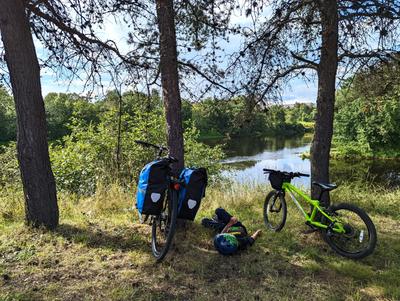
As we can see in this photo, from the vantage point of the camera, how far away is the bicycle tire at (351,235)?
321cm

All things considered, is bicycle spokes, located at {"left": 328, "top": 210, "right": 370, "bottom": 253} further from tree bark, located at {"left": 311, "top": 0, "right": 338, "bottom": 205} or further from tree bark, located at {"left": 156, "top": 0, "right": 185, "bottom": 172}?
tree bark, located at {"left": 156, "top": 0, "right": 185, "bottom": 172}

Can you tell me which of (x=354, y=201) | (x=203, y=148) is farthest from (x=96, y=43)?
(x=203, y=148)

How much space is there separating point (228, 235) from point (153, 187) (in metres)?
0.94

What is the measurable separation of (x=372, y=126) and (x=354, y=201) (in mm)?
30806

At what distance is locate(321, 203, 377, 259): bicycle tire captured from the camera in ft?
10.5

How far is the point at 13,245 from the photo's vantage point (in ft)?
11.8

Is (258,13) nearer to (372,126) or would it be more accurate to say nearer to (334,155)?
(372,126)

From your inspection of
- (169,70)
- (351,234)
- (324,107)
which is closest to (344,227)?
(351,234)

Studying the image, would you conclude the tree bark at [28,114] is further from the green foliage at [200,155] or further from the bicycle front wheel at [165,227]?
the green foliage at [200,155]

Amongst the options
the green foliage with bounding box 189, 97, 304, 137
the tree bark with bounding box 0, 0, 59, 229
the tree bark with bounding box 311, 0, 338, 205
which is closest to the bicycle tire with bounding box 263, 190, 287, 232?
the tree bark with bounding box 311, 0, 338, 205

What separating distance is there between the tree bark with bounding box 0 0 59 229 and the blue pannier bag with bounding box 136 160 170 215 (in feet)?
4.57

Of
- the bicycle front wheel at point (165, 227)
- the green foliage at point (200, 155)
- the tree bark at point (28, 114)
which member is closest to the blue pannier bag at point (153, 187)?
the bicycle front wheel at point (165, 227)

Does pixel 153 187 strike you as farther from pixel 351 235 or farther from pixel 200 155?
pixel 200 155

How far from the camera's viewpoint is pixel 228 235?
3.49 meters
